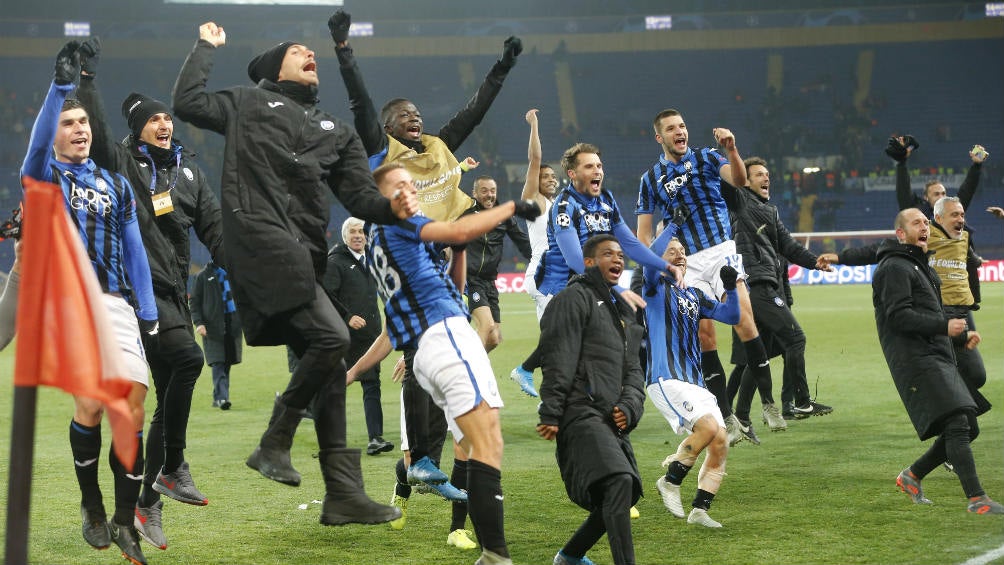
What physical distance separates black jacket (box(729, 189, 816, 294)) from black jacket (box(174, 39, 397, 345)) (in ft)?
19.5

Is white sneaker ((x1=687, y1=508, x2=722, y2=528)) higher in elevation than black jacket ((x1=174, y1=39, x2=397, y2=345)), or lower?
lower

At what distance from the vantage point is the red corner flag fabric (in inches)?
108

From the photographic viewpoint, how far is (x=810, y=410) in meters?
10.3

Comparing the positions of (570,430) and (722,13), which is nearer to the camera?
(570,430)

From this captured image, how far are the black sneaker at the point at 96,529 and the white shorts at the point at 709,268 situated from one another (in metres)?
4.99

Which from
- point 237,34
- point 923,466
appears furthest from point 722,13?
point 923,466

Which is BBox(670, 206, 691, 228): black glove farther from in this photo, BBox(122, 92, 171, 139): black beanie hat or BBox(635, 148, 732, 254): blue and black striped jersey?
BBox(122, 92, 171, 139): black beanie hat

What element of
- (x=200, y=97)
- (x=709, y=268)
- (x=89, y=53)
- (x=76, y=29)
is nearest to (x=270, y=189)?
(x=200, y=97)

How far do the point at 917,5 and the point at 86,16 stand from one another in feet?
112

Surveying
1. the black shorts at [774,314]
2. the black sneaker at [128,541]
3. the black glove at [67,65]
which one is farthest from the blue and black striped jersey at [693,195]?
the black glove at [67,65]

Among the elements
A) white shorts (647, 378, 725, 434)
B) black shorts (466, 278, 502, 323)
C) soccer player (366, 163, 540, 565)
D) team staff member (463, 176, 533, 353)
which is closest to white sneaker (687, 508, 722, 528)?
white shorts (647, 378, 725, 434)

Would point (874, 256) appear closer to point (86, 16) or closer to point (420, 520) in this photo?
point (420, 520)

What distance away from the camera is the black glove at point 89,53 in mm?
5031

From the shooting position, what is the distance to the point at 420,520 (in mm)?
6867
